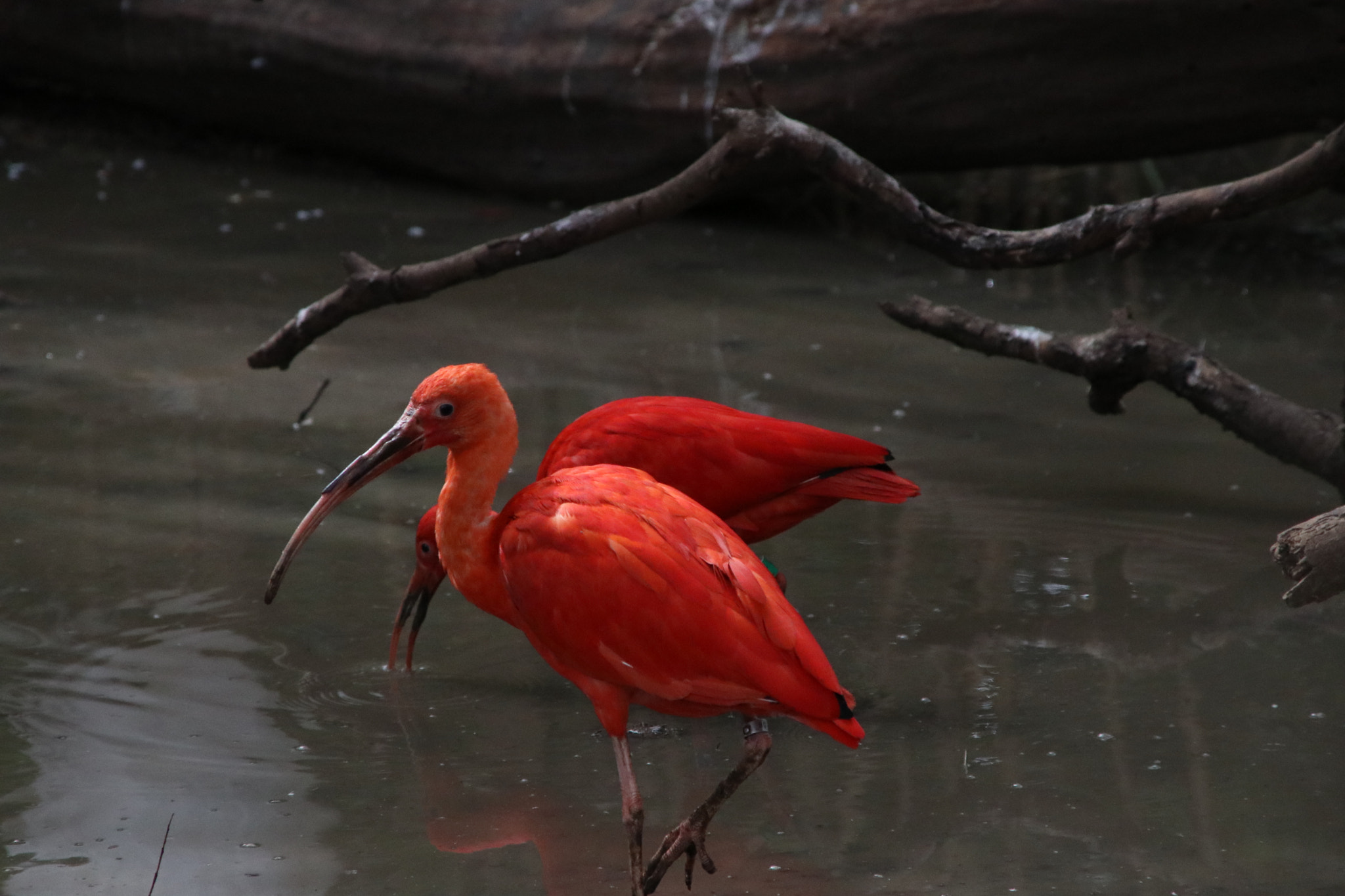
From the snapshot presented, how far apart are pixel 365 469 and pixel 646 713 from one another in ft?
2.79

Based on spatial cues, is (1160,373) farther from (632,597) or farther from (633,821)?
(633,821)

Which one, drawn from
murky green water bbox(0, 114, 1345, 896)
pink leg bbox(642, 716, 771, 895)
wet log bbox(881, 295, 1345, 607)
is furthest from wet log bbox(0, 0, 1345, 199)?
pink leg bbox(642, 716, 771, 895)

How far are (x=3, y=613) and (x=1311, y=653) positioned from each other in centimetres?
300

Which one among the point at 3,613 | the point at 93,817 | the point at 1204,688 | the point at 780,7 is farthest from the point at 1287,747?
the point at 780,7

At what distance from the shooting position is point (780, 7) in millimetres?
7016

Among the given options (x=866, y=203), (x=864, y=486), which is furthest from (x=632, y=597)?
(x=866, y=203)

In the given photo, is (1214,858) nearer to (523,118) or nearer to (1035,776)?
(1035,776)

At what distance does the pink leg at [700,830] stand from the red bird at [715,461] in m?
0.80

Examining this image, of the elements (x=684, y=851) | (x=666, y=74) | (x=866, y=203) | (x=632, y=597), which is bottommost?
(x=684, y=851)

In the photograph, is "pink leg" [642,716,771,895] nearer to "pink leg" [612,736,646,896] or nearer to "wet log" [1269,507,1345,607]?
"pink leg" [612,736,646,896]

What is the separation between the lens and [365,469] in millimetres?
2969

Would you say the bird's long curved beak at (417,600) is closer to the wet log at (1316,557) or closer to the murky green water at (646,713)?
the murky green water at (646,713)

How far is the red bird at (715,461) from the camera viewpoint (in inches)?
134

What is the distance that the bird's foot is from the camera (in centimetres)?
253
